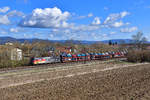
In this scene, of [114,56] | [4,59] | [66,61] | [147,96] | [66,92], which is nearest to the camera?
[147,96]

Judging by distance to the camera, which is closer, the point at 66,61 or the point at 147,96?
the point at 147,96

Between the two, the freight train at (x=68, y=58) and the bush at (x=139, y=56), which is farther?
the bush at (x=139, y=56)

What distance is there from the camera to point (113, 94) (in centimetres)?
1325

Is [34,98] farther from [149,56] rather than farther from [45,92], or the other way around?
[149,56]

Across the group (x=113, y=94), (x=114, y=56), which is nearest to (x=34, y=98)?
(x=113, y=94)

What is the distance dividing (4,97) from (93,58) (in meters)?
42.5

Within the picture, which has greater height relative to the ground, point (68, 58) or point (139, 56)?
point (139, 56)

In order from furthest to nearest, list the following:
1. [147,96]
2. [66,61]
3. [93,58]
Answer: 1. [93,58]
2. [66,61]
3. [147,96]

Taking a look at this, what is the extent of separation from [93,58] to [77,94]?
41.6 metres

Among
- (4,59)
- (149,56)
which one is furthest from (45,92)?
(149,56)

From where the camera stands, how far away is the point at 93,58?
180 ft

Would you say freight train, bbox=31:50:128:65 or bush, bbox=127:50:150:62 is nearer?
freight train, bbox=31:50:128:65

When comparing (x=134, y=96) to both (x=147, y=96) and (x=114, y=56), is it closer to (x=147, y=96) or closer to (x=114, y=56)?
(x=147, y=96)

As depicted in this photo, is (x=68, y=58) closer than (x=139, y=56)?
Yes
